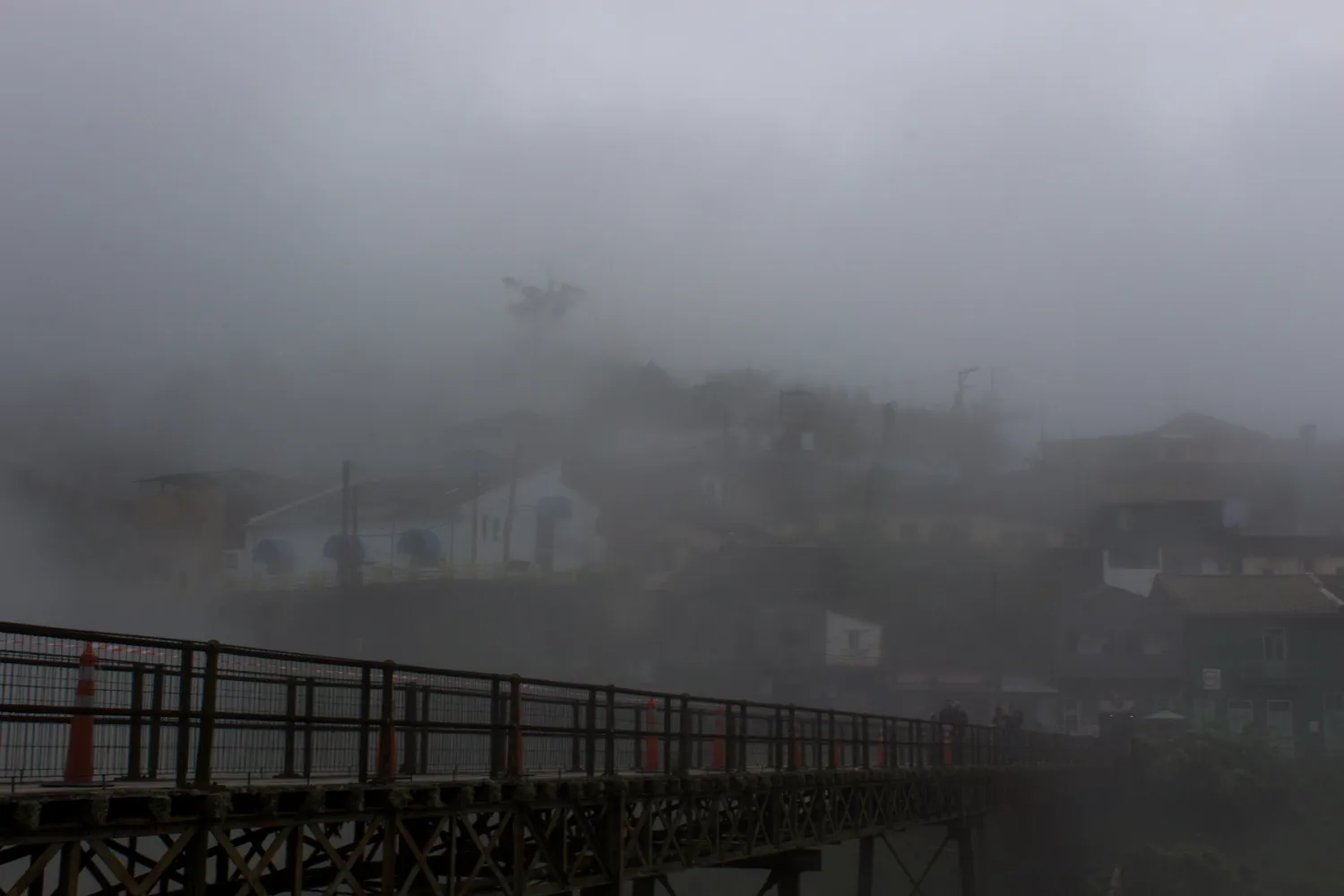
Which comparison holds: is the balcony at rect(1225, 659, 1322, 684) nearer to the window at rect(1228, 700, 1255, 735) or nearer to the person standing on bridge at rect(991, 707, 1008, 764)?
the window at rect(1228, 700, 1255, 735)

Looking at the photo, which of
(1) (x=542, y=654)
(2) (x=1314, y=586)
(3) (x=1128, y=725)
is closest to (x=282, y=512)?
(1) (x=542, y=654)

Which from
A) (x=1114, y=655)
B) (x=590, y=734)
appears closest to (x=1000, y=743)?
(x=590, y=734)

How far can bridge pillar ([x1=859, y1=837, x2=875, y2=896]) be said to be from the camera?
28961mm

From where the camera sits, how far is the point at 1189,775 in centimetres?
4591

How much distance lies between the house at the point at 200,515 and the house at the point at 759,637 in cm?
2509

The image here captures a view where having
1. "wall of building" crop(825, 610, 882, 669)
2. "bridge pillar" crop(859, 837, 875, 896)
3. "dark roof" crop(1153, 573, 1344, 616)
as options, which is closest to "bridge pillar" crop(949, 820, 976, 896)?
"bridge pillar" crop(859, 837, 875, 896)

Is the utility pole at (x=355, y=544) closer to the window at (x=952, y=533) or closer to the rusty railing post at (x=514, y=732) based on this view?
the window at (x=952, y=533)

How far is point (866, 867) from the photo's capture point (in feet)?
96.5

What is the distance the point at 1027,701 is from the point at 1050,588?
28.0ft

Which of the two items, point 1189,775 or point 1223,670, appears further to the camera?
point 1223,670

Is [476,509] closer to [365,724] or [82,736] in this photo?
[365,724]

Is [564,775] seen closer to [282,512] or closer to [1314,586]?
[1314,586]

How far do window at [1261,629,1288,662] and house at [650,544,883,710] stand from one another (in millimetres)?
18408

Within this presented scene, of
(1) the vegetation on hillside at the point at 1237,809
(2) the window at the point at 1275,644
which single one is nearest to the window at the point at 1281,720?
(2) the window at the point at 1275,644
